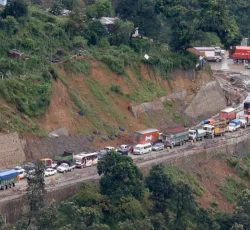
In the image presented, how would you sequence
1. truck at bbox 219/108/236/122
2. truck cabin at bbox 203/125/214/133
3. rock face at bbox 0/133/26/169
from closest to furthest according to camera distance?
1. rock face at bbox 0/133/26/169
2. truck cabin at bbox 203/125/214/133
3. truck at bbox 219/108/236/122

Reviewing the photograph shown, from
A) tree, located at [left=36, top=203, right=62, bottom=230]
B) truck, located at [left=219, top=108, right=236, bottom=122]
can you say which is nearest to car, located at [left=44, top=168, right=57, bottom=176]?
tree, located at [left=36, top=203, right=62, bottom=230]

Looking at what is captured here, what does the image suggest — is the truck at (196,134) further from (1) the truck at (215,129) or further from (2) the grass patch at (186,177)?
(2) the grass patch at (186,177)

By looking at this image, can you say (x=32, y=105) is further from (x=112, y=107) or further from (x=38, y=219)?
(x=38, y=219)

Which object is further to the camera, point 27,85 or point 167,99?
point 167,99

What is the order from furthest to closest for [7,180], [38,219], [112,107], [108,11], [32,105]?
[108,11]
[112,107]
[32,105]
[7,180]
[38,219]

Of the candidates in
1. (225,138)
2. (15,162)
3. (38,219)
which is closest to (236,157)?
(225,138)

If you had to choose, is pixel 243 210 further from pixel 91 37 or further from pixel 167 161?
pixel 91 37

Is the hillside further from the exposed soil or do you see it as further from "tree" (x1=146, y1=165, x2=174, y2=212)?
"tree" (x1=146, y1=165, x2=174, y2=212)

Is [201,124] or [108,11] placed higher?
[108,11]
